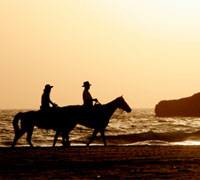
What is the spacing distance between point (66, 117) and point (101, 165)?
8131 mm

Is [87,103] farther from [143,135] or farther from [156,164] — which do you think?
[143,135]

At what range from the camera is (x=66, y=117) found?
23422 millimetres

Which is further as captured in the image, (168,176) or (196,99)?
(196,99)

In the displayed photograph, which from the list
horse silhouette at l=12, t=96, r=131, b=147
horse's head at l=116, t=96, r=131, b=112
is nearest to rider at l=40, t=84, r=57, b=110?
horse silhouette at l=12, t=96, r=131, b=147

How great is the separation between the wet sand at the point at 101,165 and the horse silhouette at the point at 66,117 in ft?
10.9

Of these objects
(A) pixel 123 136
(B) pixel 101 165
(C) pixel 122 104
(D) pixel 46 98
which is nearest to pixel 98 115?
(C) pixel 122 104

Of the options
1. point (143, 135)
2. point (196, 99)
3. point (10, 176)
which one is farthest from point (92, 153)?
point (196, 99)

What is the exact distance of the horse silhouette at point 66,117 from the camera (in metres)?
23.2

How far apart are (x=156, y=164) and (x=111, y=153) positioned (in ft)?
13.0

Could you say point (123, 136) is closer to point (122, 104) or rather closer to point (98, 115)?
point (122, 104)

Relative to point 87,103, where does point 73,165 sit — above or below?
below

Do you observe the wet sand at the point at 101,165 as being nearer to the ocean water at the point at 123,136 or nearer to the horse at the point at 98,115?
the horse at the point at 98,115

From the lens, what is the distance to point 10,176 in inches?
518

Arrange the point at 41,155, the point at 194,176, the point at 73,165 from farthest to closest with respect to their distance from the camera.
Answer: the point at 41,155 → the point at 73,165 → the point at 194,176
